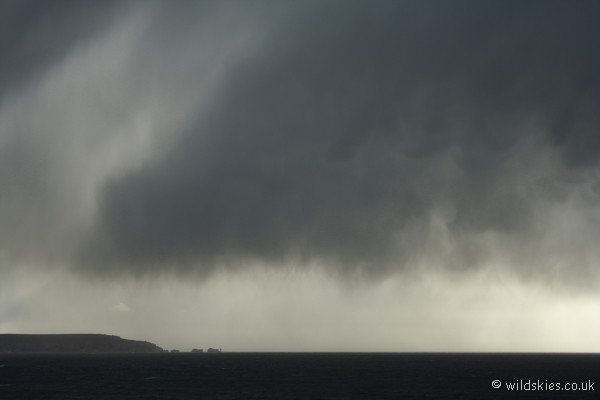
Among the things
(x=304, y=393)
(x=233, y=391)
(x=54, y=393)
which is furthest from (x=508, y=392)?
(x=54, y=393)

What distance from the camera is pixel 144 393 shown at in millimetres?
122125

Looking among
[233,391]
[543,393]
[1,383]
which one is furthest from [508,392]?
[1,383]

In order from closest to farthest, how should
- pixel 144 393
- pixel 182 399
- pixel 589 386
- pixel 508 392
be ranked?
pixel 182 399 → pixel 144 393 → pixel 508 392 → pixel 589 386

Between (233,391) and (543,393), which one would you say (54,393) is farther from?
(543,393)

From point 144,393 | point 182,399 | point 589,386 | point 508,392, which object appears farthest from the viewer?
point 589,386

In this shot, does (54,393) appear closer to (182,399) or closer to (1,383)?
(182,399)

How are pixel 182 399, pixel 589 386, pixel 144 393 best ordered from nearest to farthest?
pixel 182 399
pixel 144 393
pixel 589 386

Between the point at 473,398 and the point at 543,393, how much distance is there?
22500 mm

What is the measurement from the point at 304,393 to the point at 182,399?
85.0 feet

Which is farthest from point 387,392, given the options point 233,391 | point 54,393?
point 54,393

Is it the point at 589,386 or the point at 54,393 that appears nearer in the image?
the point at 54,393

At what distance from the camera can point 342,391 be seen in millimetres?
129250

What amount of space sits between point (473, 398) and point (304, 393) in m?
33.1

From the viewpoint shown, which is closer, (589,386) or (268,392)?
(268,392)
